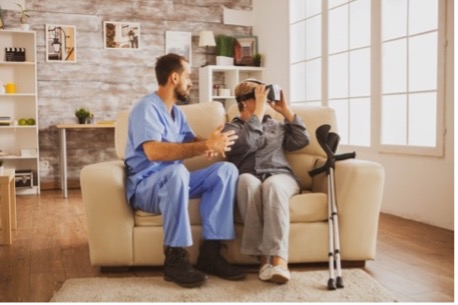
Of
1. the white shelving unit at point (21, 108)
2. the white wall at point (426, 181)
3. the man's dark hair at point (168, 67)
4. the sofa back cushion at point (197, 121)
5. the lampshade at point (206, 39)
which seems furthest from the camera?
the lampshade at point (206, 39)

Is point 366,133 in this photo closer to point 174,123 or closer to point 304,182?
point 304,182

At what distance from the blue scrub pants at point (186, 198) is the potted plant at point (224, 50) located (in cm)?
394

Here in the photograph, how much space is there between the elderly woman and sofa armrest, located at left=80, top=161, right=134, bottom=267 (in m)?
0.57

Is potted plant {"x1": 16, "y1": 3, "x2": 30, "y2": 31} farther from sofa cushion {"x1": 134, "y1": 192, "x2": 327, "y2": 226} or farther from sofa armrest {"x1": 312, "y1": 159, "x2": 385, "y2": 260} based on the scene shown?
sofa armrest {"x1": 312, "y1": 159, "x2": 385, "y2": 260}

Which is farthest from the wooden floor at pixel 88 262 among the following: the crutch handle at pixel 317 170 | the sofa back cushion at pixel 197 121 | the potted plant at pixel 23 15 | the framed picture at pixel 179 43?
the framed picture at pixel 179 43

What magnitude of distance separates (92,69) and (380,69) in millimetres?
3377

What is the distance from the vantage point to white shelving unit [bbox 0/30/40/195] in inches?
221

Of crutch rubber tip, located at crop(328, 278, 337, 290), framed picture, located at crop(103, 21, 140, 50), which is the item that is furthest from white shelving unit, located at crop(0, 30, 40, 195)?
crutch rubber tip, located at crop(328, 278, 337, 290)

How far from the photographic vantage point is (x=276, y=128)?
2.85m

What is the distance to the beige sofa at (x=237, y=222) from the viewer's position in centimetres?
252

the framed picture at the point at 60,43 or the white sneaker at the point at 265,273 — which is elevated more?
the framed picture at the point at 60,43

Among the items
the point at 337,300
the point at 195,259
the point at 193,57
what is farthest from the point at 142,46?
the point at 337,300

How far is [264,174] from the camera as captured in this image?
2.71 m

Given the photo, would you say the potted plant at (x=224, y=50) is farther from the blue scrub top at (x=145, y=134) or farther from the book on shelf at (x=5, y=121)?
the blue scrub top at (x=145, y=134)
